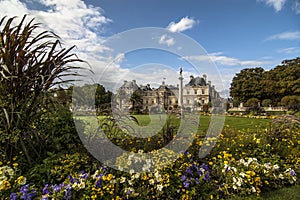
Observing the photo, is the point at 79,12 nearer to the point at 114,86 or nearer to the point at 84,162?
the point at 114,86

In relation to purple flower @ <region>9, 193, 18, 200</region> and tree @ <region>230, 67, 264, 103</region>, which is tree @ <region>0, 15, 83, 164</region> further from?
tree @ <region>230, 67, 264, 103</region>

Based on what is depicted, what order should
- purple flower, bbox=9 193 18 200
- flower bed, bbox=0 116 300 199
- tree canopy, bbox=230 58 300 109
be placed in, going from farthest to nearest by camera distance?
tree canopy, bbox=230 58 300 109, flower bed, bbox=0 116 300 199, purple flower, bbox=9 193 18 200

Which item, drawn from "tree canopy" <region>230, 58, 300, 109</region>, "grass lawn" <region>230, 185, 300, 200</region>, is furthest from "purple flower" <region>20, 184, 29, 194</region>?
"tree canopy" <region>230, 58, 300, 109</region>

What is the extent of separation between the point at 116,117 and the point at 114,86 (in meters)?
0.53

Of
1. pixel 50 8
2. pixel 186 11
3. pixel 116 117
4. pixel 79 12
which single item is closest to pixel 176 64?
pixel 116 117

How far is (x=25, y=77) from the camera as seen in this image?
6.28 feet

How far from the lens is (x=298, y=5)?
13.9ft

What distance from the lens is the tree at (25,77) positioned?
1.89 m

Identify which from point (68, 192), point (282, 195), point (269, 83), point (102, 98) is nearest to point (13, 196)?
point (68, 192)

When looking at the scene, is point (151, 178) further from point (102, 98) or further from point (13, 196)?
point (102, 98)

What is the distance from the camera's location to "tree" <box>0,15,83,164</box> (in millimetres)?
1887

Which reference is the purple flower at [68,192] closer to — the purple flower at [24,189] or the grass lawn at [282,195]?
the purple flower at [24,189]

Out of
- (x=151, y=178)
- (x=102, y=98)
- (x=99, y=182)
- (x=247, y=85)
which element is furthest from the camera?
(x=247, y=85)

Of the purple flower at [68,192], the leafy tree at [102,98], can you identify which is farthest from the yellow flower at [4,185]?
the leafy tree at [102,98]
